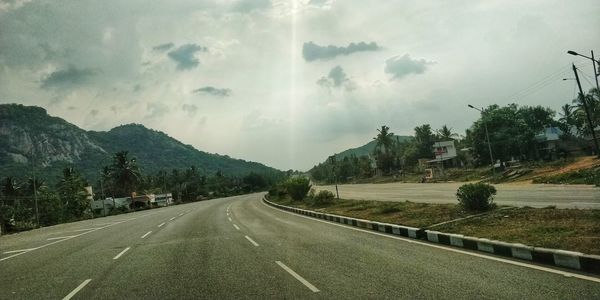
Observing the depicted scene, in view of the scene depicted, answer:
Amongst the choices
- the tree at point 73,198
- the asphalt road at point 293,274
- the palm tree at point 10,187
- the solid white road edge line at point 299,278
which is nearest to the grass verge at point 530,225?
the asphalt road at point 293,274

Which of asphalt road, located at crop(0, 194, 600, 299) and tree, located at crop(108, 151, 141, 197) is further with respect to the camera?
tree, located at crop(108, 151, 141, 197)

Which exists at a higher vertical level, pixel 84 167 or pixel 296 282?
pixel 84 167

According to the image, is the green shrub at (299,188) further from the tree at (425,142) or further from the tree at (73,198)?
the tree at (425,142)

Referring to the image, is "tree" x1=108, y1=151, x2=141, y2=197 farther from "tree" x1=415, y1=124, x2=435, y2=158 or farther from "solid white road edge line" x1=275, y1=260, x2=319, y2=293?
"solid white road edge line" x1=275, y1=260, x2=319, y2=293

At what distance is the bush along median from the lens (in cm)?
784

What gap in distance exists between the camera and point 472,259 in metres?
8.53

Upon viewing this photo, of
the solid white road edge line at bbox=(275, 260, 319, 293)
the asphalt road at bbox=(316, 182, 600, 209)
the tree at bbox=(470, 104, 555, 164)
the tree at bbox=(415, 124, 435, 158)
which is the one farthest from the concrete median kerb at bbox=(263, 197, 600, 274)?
the tree at bbox=(415, 124, 435, 158)

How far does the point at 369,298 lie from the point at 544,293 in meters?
2.25

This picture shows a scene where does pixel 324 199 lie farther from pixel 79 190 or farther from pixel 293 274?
pixel 79 190

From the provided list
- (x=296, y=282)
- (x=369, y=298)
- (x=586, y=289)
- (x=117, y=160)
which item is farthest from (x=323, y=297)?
(x=117, y=160)

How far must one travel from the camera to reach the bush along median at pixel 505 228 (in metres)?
7.84

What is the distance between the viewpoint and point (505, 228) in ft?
35.6

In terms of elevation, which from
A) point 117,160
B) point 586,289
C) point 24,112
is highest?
point 24,112

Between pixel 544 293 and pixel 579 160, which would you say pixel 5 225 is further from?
pixel 579 160
